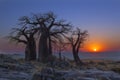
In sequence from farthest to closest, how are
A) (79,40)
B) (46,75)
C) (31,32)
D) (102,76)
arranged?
(31,32), (79,40), (102,76), (46,75)

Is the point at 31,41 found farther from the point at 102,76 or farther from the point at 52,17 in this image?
the point at 102,76

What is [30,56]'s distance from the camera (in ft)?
147

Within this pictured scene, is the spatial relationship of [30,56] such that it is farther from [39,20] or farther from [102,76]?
[102,76]

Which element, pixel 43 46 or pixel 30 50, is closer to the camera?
pixel 43 46

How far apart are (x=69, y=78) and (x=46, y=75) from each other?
5.75 feet

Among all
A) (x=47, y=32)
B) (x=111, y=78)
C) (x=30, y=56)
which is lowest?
(x=111, y=78)

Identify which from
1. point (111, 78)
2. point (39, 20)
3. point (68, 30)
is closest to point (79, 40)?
point (68, 30)

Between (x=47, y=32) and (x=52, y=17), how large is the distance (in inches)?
89.2

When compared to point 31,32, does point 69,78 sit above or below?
below

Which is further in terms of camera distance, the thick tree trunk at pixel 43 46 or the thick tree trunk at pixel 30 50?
the thick tree trunk at pixel 30 50

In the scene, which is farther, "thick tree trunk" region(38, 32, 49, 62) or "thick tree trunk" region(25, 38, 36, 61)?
"thick tree trunk" region(25, 38, 36, 61)

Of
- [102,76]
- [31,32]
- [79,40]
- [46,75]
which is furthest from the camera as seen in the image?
[31,32]

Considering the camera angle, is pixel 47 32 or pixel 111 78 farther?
pixel 47 32

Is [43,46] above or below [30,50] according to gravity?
above
